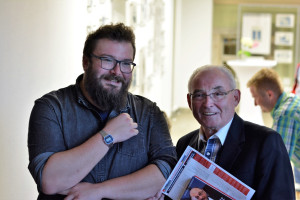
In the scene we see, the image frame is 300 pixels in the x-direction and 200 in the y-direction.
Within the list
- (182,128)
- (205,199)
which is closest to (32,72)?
(205,199)

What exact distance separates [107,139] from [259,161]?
2.75 feet

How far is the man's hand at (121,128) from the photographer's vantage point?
6.22 feet

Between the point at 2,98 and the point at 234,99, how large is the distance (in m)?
1.65

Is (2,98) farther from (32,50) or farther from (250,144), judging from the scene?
(250,144)

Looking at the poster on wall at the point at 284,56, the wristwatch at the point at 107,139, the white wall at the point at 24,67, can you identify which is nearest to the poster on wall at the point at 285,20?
the poster on wall at the point at 284,56

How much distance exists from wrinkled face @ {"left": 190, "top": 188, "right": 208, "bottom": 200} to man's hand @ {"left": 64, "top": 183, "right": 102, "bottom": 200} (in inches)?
17.0

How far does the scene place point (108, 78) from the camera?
6.44ft

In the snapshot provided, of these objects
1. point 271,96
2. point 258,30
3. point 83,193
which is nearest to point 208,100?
point 83,193

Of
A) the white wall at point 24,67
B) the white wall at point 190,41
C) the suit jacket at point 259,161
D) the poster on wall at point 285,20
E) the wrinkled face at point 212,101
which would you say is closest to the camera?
the suit jacket at point 259,161

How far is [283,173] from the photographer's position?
227 centimetres

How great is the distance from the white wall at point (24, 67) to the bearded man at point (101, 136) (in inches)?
54.3

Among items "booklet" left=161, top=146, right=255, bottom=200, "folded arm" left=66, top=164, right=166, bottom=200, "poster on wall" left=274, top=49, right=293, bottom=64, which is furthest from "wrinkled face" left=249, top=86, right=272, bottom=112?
"poster on wall" left=274, top=49, right=293, bottom=64

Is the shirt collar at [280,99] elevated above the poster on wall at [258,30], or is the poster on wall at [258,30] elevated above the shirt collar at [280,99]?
the poster on wall at [258,30]

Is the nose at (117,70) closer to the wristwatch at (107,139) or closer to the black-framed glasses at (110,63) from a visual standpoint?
the black-framed glasses at (110,63)
